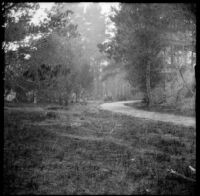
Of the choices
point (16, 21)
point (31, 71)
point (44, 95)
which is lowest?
point (44, 95)

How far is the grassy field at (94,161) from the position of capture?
15.0 feet

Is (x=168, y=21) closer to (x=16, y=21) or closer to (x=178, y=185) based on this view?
(x=178, y=185)

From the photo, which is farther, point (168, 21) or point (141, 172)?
point (168, 21)

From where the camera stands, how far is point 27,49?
10016mm

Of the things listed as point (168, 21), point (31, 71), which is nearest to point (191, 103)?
point (168, 21)

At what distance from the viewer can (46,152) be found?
6.66m

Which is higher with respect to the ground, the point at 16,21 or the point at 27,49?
the point at 16,21

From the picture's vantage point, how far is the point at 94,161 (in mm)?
6191

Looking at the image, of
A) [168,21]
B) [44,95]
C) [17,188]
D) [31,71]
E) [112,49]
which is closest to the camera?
[17,188]

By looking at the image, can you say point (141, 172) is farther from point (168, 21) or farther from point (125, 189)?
point (168, 21)

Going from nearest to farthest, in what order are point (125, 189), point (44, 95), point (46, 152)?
point (125, 189)
point (46, 152)
point (44, 95)

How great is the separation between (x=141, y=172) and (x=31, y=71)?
251 inches

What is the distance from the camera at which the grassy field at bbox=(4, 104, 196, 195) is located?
4.56 metres

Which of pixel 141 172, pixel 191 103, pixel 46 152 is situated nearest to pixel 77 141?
pixel 46 152
